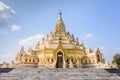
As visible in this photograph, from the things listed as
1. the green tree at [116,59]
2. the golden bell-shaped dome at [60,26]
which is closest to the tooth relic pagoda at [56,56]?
the golden bell-shaped dome at [60,26]

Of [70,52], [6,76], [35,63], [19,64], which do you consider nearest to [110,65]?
[70,52]

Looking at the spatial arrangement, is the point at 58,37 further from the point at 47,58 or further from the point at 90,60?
the point at 90,60

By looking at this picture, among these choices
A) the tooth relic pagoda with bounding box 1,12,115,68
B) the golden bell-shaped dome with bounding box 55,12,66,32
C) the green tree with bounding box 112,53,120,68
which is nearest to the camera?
the tooth relic pagoda with bounding box 1,12,115,68

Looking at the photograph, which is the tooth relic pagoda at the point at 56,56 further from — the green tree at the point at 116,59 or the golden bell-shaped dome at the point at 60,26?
the green tree at the point at 116,59

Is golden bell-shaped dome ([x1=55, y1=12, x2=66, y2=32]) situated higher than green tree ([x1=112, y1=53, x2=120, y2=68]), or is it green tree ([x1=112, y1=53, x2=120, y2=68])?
golden bell-shaped dome ([x1=55, y1=12, x2=66, y2=32])

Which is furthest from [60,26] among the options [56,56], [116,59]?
[116,59]

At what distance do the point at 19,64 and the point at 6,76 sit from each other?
22.1 m

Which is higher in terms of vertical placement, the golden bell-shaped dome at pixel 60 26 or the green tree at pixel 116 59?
the golden bell-shaped dome at pixel 60 26

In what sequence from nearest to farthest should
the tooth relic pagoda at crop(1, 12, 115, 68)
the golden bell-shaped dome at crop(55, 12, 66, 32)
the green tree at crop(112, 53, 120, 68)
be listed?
the tooth relic pagoda at crop(1, 12, 115, 68)
the green tree at crop(112, 53, 120, 68)
the golden bell-shaped dome at crop(55, 12, 66, 32)

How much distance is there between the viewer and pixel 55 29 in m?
42.7

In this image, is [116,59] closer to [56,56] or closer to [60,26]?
[60,26]

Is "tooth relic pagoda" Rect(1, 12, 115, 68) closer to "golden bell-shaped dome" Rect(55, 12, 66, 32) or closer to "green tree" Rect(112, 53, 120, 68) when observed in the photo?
"golden bell-shaped dome" Rect(55, 12, 66, 32)

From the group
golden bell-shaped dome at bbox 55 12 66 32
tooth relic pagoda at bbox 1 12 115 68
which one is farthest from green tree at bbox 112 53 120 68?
golden bell-shaped dome at bbox 55 12 66 32

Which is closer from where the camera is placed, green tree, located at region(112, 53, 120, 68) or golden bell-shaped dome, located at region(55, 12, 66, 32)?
green tree, located at region(112, 53, 120, 68)
